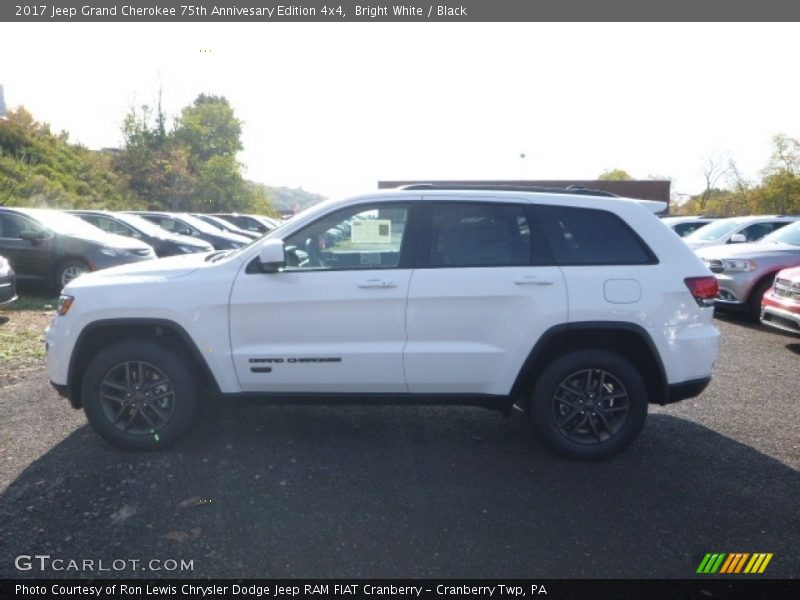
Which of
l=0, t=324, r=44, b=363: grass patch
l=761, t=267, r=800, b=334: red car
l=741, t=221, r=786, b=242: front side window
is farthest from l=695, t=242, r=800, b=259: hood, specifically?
l=0, t=324, r=44, b=363: grass patch

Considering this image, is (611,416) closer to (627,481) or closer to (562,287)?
(627,481)

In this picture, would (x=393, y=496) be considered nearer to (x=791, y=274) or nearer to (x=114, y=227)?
(x=791, y=274)

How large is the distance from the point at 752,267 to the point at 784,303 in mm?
1705

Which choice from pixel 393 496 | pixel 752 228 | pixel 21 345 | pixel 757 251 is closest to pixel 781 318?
pixel 757 251

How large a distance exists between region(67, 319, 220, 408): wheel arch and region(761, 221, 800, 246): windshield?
896 centimetres

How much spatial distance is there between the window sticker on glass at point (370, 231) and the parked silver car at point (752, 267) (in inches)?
277

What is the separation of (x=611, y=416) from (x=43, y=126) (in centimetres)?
3760

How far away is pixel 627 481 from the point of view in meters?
3.84

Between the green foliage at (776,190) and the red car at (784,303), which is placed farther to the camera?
the green foliage at (776,190)

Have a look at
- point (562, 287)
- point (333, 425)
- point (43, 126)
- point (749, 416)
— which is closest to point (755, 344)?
point (749, 416)

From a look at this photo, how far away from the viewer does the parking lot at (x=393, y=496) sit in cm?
299

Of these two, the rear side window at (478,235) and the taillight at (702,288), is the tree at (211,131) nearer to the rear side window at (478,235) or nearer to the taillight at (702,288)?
the rear side window at (478,235)

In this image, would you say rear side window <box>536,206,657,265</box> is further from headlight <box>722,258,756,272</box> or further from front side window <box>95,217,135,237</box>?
front side window <box>95,217,135,237</box>

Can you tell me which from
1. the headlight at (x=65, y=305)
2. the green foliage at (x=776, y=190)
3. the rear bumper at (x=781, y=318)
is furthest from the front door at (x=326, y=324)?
the green foliage at (x=776, y=190)
